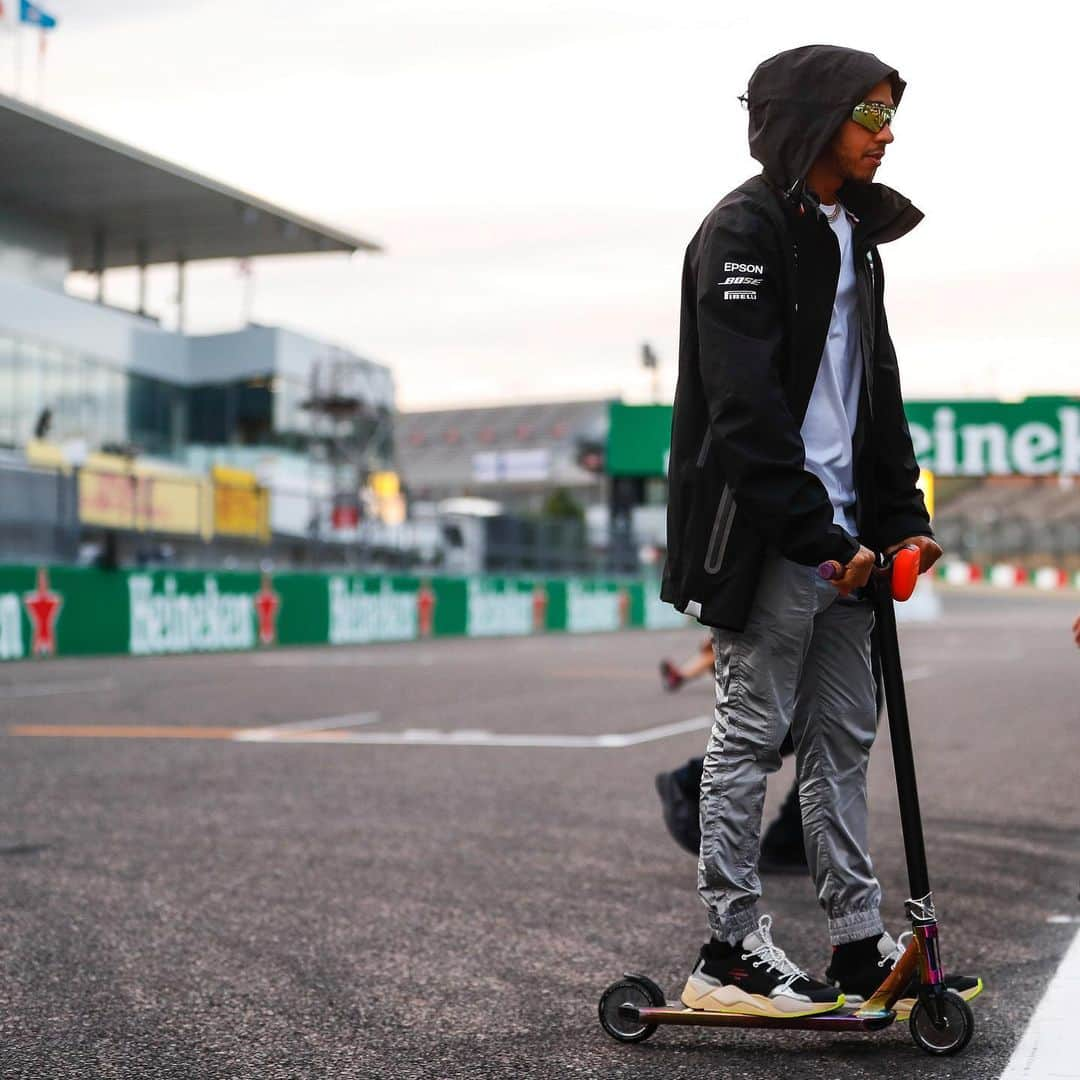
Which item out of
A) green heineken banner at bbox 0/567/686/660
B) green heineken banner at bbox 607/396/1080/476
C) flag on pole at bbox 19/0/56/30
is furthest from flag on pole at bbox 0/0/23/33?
green heineken banner at bbox 607/396/1080/476

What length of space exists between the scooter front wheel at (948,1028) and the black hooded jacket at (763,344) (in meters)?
0.80

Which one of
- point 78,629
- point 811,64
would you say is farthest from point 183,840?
point 78,629

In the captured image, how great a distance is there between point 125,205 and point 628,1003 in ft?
93.0

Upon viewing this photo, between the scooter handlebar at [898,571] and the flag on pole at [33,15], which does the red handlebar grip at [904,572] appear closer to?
the scooter handlebar at [898,571]

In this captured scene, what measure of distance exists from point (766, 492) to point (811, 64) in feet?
2.70

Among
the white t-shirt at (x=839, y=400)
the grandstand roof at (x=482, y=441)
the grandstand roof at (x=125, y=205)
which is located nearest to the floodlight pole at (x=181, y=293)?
the grandstand roof at (x=125, y=205)

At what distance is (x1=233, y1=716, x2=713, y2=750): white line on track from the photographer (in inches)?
365

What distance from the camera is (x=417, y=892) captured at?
4.96 metres

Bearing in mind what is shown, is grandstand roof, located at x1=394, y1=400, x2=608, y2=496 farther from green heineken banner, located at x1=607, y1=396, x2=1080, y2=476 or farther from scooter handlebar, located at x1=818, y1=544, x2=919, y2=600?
scooter handlebar, located at x1=818, y1=544, x2=919, y2=600

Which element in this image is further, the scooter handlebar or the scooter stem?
the scooter stem

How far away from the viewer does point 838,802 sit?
11.1ft

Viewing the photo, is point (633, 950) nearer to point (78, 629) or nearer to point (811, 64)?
point (811, 64)

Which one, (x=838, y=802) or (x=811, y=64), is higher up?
(x=811, y=64)

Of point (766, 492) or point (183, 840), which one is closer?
point (766, 492)
